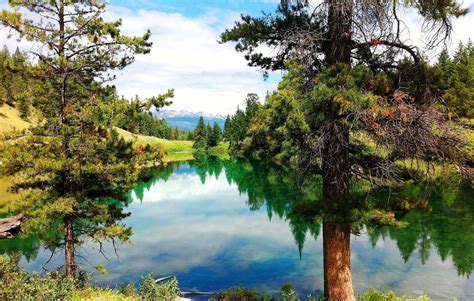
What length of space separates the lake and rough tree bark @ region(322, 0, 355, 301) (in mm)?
1124

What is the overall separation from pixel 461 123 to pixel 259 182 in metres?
57.7

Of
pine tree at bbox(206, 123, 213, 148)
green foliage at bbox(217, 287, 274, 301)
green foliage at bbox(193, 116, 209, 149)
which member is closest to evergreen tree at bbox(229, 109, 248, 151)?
pine tree at bbox(206, 123, 213, 148)

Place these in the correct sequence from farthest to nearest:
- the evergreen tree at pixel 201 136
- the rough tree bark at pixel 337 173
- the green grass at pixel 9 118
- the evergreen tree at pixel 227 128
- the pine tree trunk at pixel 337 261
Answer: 1. the evergreen tree at pixel 201 136
2. the evergreen tree at pixel 227 128
3. the green grass at pixel 9 118
4. the pine tree trunk at pixel 337 261
5. the rough tree bark at pixel 337 173

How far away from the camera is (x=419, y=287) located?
20609mm

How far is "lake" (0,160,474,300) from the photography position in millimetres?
22078

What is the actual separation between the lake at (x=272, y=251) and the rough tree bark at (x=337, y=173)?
1124 millimetres

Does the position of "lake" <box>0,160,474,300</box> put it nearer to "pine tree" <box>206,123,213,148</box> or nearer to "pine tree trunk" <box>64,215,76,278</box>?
"pine tree trunk" <box>64,215,76,278</box>

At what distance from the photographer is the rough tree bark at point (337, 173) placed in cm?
953

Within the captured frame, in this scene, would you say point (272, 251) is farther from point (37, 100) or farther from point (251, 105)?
point (251, 105)

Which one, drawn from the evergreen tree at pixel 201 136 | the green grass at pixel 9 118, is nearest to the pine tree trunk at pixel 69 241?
the green grass at pixel 9 118

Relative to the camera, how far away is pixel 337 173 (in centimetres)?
1030

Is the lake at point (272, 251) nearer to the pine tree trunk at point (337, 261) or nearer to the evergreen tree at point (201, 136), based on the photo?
the pine tree trunk at point (337, 261)

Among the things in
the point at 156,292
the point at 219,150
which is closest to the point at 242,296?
the point at 156,292

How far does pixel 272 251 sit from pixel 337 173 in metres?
20.3
